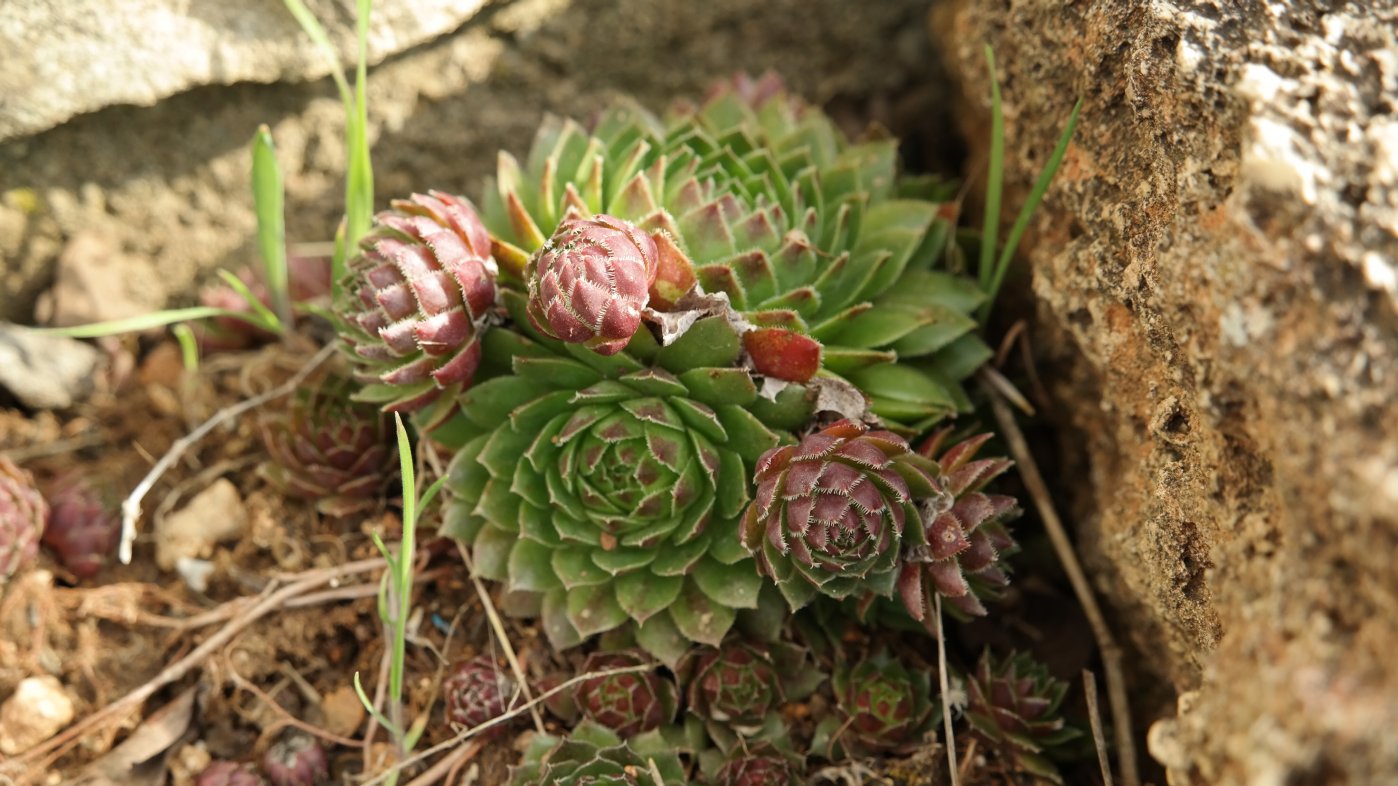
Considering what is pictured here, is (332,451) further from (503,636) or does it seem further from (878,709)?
(878,709)

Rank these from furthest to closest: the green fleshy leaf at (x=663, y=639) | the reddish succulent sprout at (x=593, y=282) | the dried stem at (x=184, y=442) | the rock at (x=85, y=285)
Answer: the rock at (x=85, y=285) → the dried stem at (x=184, y=442) → the green fleshy leaf at (x=663, y=639) → the reddish succulent sprout at (x=593, y=282)

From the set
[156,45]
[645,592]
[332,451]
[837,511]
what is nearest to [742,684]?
[645,592]

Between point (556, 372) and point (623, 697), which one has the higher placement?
point (556, 372)

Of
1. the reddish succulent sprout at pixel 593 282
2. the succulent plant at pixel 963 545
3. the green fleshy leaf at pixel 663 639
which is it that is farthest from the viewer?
the green fleshy leaf at pixel 663 639

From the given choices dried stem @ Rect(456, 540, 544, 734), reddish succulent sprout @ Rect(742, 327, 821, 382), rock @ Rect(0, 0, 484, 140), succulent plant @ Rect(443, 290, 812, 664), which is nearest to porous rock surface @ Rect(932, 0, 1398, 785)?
reddish succulent sprout @ Rect(742, 327, 821, 382)

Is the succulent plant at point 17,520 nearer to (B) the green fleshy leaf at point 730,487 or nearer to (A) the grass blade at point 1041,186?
(B) the green fleshy leaf at point 730,487

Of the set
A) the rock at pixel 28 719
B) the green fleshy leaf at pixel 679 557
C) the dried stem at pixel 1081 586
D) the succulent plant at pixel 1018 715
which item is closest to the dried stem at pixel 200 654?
the rock at pixel 28 719

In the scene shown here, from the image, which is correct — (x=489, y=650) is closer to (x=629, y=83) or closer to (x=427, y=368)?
(x=427, y=368)
